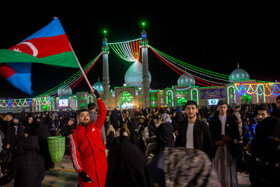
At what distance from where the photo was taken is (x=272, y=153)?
1.74m

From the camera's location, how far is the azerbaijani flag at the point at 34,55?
4020 mm

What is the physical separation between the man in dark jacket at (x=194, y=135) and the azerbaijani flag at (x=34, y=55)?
96.0 inches

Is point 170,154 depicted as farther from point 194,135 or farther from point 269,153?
point 194,135

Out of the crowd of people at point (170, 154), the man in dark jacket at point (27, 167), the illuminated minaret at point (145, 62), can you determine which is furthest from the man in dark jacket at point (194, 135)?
the illuminated minaret at point (145, 62)

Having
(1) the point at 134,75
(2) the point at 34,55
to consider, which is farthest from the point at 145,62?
(2) the point at 34,55

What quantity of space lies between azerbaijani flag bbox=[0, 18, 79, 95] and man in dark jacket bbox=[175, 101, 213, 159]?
244 centimetres

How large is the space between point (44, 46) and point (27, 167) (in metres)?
2.50

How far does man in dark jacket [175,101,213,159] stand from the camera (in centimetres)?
347

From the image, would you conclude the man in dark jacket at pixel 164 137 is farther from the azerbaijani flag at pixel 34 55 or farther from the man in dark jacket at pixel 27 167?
the man in dark jacket at pixel 27 167

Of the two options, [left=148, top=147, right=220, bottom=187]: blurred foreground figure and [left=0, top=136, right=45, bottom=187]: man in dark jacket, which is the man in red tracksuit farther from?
[left=148, top=147, right=220, bottom=187]: blurred foreground figure

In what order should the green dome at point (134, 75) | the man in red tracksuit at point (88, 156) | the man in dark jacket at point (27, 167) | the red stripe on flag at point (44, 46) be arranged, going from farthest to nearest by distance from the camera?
1. the green dome at point (134, 75)
2. the red stripe on flag at point (44, 46)
3. the man in dark jacket at point (27, 167)
4. the man in red tracksuit at point (88, 156)

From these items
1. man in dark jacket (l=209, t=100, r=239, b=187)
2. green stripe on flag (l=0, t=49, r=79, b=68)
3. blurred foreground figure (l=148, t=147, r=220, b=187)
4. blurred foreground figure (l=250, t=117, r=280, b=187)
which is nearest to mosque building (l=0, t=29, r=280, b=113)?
green stripe on flag (l=0, t=49, r=79, b=68)

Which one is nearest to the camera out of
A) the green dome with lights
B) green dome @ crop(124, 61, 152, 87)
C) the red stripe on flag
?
the red stripe on flag

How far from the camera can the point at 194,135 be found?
350 centimetres
